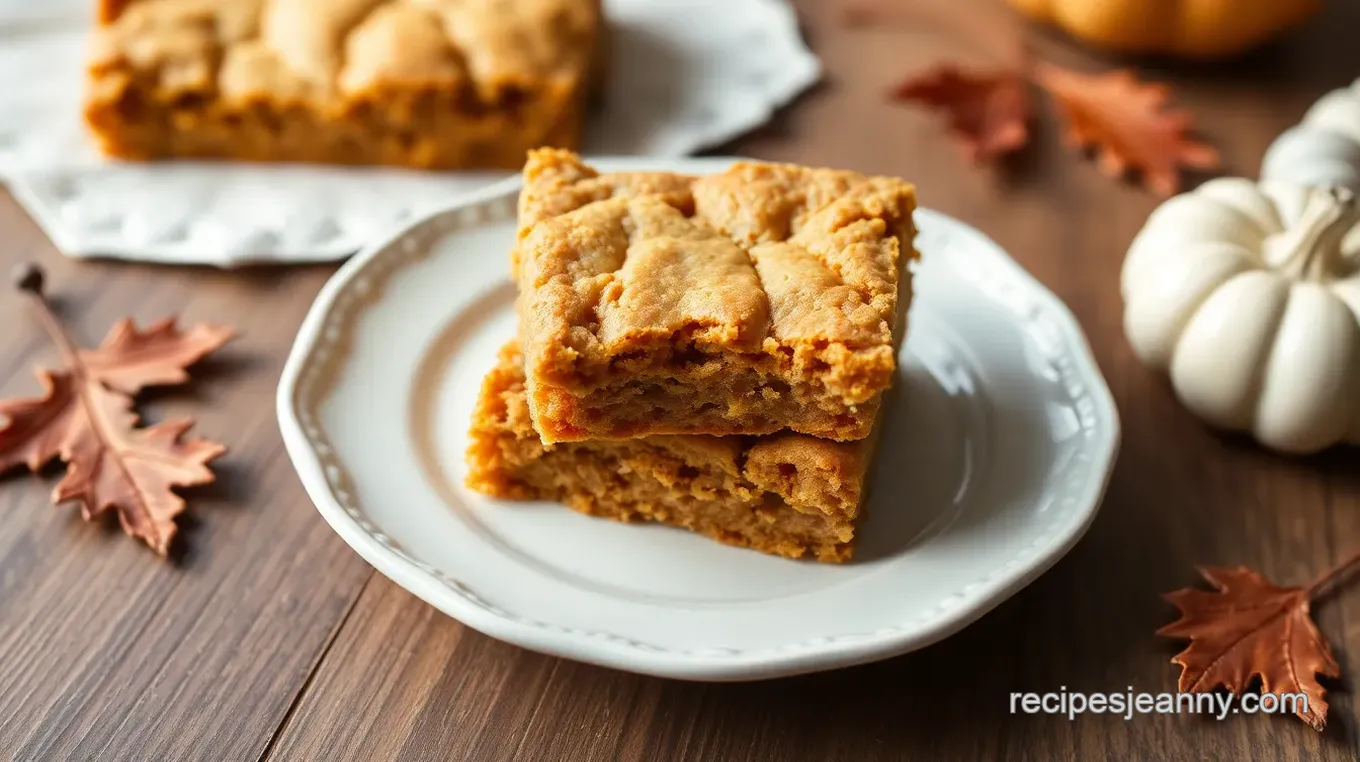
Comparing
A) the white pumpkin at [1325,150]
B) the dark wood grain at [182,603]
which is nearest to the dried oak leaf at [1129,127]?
the white pumpkin at [1325,150]

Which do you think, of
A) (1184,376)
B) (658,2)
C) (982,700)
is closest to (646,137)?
(658,2)

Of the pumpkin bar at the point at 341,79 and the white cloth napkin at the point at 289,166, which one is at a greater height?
the pumpkin bar at the point at 341,79

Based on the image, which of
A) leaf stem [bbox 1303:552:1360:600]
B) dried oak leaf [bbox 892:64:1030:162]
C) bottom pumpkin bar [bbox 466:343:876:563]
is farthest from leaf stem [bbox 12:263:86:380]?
leaf stem [bbox 1303:552:1360:600]

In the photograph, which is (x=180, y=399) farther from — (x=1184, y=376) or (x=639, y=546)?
(x=1184, y=376)

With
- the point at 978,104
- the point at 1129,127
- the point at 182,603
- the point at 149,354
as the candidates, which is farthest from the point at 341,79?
the point at 1129,127

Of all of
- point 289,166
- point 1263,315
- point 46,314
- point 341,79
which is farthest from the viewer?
point 289,166

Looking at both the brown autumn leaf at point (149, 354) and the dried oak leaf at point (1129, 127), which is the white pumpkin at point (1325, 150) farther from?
the brown autumn leaf at point (149, 354)

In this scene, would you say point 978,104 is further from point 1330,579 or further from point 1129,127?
point 1330,579
